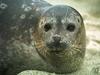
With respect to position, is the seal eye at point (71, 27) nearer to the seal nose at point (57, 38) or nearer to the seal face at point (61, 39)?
the seal face at point (61, 39)

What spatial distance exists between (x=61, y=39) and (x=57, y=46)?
9 centimetres

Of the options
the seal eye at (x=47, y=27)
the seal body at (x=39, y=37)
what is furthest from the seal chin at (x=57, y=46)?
the seal eye at (x=47, y=27)

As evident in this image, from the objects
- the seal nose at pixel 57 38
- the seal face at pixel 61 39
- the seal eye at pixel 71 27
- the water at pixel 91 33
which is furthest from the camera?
the water at pixel 91 33

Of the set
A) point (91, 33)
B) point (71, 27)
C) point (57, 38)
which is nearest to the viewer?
point (57, 38)

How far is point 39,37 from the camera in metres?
4.75

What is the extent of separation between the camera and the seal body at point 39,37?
448 cm

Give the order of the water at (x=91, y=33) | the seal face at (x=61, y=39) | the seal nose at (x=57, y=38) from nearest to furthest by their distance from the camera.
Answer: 1. the seal nose at (x=57, y=38)
2. the seal face at (x=61, y=39)
3. the water at (x=91, y=33)

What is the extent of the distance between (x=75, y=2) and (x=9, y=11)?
12.8 ft

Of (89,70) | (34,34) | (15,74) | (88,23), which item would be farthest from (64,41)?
(88,23)

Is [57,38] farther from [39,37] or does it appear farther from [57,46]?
[39,37]

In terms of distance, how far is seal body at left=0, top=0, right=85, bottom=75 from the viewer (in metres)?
4.48

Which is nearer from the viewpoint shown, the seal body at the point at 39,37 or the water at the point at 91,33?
the seal body at the point at 39,37

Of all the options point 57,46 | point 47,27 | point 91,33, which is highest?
point 47,27

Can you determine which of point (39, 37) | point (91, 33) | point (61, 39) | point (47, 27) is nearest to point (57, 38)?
point (61, 39)
